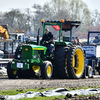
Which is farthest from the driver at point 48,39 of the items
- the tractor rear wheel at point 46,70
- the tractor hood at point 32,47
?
the tractor rear wheel at point 46,70

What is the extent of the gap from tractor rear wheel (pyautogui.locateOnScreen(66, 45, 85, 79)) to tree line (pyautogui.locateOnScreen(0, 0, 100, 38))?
6361 cm

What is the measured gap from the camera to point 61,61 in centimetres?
1330

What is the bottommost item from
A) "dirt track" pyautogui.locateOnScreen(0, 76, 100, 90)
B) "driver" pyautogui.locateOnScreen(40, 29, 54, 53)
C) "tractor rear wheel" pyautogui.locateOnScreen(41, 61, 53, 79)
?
"dirt track" pyautogui.locateOnScreen(0, 76, 100, 90)

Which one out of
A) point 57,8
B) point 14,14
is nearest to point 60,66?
point 14,14

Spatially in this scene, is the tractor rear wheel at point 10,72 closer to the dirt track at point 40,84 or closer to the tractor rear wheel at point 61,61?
the tractor rear wheel at point 61,61

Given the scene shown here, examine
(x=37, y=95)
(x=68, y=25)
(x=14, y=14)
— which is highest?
(x=14, y=14)

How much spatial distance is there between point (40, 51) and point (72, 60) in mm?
1476

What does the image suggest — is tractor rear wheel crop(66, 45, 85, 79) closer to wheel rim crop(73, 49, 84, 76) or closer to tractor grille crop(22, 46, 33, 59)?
wheel rim crop(73, 49, 84, 76)

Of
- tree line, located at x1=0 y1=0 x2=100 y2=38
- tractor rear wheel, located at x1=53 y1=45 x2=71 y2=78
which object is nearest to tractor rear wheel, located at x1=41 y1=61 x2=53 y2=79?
tractor rear wheel, located at x1=53 y1=45 x2=71 y2=78

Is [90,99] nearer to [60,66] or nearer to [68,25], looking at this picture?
[60,66]

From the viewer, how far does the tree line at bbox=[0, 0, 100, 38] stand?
7919cm

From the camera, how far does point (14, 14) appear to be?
7588cm

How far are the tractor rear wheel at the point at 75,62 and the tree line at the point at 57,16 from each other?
63614 millimetres

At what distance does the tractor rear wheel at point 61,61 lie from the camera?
523 inches
